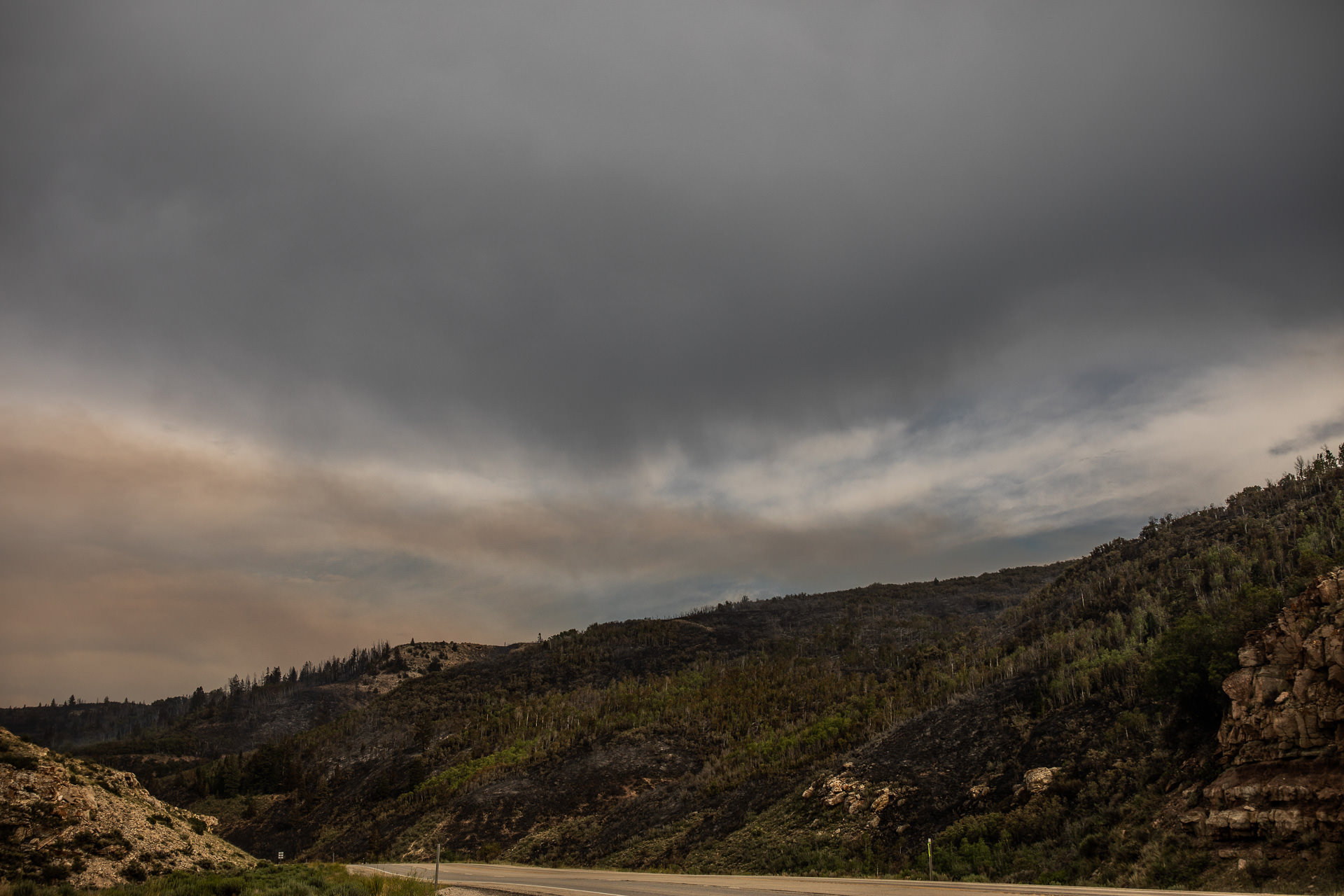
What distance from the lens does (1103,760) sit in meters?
26.5

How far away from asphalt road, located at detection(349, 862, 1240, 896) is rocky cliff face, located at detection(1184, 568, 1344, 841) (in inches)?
155

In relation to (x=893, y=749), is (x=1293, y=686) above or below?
above

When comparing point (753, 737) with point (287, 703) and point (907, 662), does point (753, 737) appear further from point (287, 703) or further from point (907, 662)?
point (287, 703)

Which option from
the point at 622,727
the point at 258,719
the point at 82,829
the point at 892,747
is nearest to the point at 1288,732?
the point at 892,747

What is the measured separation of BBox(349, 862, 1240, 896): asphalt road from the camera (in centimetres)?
1692

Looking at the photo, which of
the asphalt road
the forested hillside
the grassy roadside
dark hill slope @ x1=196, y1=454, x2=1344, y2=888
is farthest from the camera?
dark hill slope @ x1=196, y1=454, x2=1344, y2=888

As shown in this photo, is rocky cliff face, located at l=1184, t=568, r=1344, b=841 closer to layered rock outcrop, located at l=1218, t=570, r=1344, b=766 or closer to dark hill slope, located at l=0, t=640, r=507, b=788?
layered rock outcrop, located at l=1218, t=570, r=1344, b=766

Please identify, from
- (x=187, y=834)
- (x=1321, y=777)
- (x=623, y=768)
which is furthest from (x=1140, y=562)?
(x=187, y=834)

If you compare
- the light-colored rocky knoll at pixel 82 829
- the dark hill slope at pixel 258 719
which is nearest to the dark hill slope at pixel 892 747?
the light-colored rocky knoll at pixel 82 829

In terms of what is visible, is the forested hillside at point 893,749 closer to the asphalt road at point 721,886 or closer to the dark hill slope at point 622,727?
the dark hill slope at point 622,727

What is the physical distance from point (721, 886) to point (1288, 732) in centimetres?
1751

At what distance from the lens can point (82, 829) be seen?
21.9m

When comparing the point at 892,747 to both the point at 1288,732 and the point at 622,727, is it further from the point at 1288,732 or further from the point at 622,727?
the point at 622,727

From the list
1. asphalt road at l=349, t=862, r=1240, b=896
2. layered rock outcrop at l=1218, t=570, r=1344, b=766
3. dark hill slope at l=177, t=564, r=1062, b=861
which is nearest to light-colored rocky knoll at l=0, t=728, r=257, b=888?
asphalt road at l=349, t=862, r=1240, b=896
